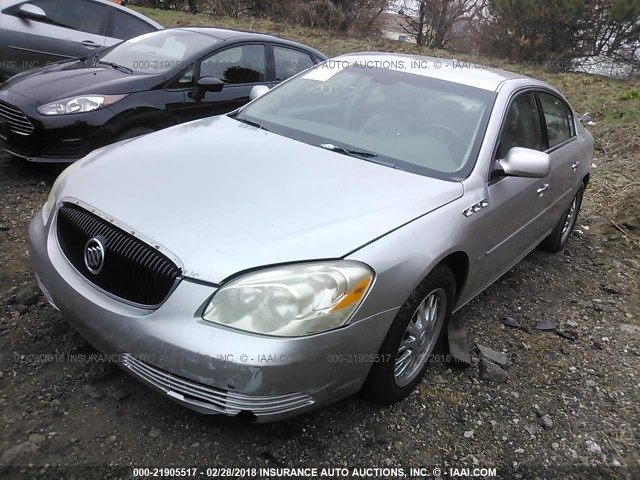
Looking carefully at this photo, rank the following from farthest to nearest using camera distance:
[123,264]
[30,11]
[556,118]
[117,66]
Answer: [30,11] → [117,66] → [556,118] → [123,264]

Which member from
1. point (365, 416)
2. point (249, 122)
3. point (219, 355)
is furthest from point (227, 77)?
point (219, 355)

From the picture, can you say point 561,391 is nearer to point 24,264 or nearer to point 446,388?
point 446,388

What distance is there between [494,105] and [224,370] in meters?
2.21

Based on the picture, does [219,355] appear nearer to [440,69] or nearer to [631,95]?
[440,69]

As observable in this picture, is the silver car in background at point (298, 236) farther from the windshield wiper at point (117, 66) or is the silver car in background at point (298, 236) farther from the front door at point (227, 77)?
the windshield wiper at point (117, 66)

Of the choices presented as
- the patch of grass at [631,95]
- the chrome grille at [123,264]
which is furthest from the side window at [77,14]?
the patch of grass at [631,95]

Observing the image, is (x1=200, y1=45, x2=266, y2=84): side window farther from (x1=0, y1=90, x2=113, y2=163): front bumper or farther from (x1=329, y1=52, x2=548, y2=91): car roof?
(x1=329, y1=52, x2=548, y2=91): car roof

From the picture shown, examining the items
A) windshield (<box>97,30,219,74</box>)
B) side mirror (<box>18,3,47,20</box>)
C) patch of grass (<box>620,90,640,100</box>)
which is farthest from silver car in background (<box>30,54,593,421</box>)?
patch of grass (<box>620,90,640,100</box>)

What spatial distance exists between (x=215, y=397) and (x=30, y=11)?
20.1ft

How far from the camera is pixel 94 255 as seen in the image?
2.21m

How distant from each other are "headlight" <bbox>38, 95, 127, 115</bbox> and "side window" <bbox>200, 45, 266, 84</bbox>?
3.12ft

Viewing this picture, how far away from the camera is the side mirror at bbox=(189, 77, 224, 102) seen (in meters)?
4.80

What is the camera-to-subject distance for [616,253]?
498 cm

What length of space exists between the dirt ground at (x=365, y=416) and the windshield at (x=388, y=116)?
1.17m
